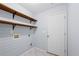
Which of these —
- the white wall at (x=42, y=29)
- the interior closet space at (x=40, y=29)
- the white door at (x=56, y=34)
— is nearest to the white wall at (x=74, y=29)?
the interior closet space at (x=40, y=29)

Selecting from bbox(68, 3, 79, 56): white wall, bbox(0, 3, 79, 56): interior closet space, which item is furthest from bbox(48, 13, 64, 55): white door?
bbox(68, 3, 79, 56): white wall

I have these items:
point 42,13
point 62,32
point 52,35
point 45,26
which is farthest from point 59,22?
point 42,13

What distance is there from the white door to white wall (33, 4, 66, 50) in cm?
27

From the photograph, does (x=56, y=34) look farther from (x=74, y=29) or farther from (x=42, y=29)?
(x=74, y=29)

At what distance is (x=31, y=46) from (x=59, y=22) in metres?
2.09

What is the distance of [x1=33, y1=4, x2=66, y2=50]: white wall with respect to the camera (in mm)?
3758

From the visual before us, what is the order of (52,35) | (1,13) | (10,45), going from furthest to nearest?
1. (52,35)
2. (10,45)
3. (1,13)

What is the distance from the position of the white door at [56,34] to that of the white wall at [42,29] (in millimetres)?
271

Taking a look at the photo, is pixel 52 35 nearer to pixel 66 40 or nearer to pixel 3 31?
pixel 66 40

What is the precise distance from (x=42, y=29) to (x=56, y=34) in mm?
1016

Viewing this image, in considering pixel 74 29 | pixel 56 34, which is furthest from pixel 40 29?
pixel 74 29

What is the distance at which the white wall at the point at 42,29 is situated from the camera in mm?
3758

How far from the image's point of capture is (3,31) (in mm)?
2219

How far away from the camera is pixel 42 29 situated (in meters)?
4.08
